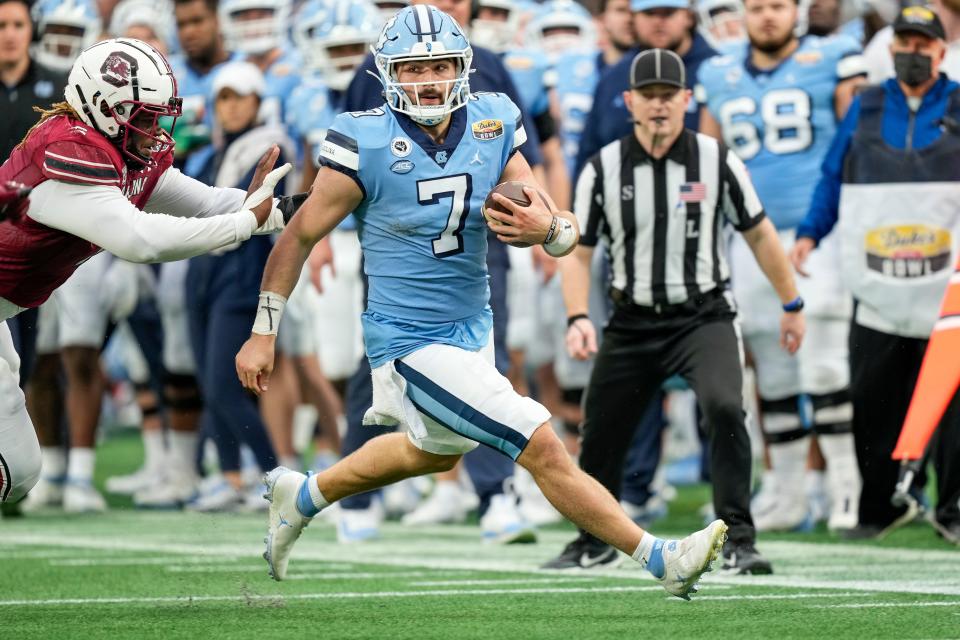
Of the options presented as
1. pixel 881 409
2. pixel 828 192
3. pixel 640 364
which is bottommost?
pixel 881 409

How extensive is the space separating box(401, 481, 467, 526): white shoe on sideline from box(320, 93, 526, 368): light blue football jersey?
11.2 ft

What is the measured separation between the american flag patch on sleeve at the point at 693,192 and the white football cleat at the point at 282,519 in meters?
1.85

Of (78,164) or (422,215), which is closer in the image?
(78,164)

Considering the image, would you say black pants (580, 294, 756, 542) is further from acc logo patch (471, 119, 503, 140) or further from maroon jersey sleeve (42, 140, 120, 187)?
maroon jersey sleeve (42, 140, 120, 187)

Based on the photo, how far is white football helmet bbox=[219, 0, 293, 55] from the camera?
36.1ft

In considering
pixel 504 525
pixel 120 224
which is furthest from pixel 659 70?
pixel 120 224

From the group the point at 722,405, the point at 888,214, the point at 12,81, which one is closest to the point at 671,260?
the point at 722,405

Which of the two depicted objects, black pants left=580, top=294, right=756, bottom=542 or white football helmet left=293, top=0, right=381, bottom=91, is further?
white football helmet left=293, top=0, right=381, bottom=91

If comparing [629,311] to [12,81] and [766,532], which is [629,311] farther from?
[12,81]

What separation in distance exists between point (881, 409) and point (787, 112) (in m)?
1.55

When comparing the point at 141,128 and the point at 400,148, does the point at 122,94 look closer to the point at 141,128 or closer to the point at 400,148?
the point at 141,128

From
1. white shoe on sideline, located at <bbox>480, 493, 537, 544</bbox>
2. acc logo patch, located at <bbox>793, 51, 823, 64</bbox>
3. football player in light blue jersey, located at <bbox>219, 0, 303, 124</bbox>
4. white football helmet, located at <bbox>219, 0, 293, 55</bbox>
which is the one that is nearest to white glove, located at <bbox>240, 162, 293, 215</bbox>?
white shoe on sideline, located at <bbox>480, 493, 537, 544</bbox>

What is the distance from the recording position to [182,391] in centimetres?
1026

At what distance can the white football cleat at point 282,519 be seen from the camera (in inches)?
233
